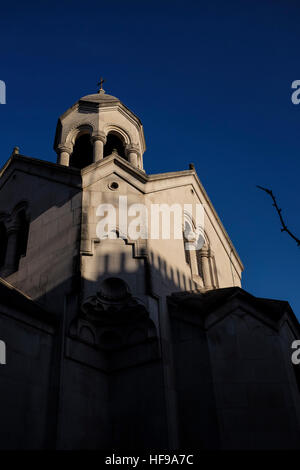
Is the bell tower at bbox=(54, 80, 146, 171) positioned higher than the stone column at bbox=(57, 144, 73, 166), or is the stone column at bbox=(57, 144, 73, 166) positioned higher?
the bell tower at bbox=(54, 80, 146, 171)

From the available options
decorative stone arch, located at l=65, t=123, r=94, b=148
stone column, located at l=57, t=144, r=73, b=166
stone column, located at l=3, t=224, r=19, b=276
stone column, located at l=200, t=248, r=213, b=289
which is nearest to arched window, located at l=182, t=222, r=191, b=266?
stone column, located at l=200, t=248, r=213, b=289

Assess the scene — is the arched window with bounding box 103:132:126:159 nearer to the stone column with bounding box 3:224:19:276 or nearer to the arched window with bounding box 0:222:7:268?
the arched window with bounding box 0:222:7:268

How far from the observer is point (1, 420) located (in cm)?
911

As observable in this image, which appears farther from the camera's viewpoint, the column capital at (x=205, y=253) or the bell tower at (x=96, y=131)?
the bell tower at (x=96, y=131)

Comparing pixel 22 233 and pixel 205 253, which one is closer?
pixel 22 233

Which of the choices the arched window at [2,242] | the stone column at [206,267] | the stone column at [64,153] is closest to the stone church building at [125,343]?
the arched window at [2,242]

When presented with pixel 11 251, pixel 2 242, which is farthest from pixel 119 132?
pixel 11 251

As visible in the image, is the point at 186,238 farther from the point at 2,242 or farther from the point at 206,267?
the point at 2,242

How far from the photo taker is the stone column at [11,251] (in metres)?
14.9

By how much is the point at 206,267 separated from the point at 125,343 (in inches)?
263

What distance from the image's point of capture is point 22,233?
1577cm

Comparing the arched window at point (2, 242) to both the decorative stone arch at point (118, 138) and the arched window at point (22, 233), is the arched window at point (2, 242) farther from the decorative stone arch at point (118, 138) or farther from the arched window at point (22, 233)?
the decorative stone arch at point (118, 138)

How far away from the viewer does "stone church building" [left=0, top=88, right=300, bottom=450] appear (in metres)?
10.0

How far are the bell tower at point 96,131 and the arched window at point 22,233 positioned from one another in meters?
4.83
